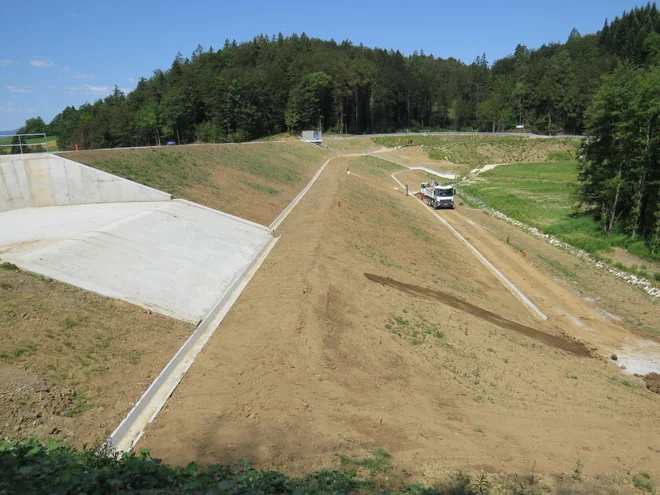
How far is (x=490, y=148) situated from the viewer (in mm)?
93500

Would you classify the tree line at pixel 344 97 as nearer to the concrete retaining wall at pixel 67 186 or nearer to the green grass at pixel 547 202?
the green grass at pixel 547 202

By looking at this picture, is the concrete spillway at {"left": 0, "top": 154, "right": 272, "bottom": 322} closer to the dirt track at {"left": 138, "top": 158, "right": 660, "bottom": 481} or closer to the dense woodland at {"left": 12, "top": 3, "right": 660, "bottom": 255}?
the dirt track at {"left": 138, "top": 158, "right": 660, "bottom": 481}

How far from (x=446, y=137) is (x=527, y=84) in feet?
150

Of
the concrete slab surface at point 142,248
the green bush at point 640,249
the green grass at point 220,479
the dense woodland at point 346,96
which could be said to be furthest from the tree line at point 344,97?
the green grass at point 220,479

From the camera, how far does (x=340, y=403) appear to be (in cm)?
1093

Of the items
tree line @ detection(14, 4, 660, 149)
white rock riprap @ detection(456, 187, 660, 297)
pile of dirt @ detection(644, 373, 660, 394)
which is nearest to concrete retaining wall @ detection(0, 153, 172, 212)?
pile of dirt @ detection(644, 373, 660, 394)

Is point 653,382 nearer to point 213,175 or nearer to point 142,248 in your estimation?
point 142,248

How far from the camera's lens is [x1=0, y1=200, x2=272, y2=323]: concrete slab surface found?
1548cm

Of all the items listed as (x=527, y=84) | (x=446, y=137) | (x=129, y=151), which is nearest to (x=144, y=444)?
(x=129, y=151)

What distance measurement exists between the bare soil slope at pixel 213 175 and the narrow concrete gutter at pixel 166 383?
12.9 metres

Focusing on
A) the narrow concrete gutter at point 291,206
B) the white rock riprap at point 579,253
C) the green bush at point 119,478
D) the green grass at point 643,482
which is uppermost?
the green bush at point 119,478

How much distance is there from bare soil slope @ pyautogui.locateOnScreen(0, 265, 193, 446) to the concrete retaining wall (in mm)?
13771

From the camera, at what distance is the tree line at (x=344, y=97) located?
360ft

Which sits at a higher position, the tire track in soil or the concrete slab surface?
the concrete slab surface
